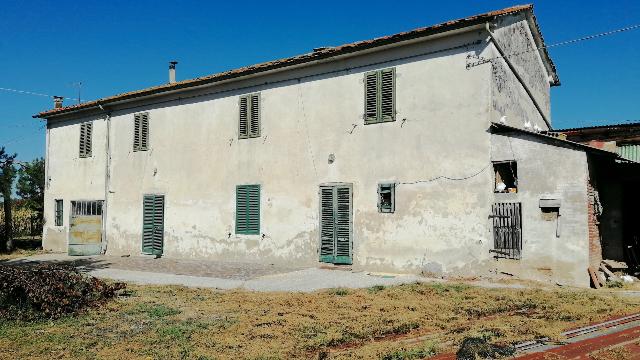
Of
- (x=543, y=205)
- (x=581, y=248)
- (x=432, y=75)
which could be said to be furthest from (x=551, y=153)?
(x=432, y=75)

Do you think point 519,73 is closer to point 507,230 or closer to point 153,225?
point 507,230

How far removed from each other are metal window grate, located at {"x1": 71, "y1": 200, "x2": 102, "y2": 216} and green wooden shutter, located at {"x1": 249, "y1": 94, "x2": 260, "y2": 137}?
24.4 ft

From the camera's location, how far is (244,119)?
14.7m

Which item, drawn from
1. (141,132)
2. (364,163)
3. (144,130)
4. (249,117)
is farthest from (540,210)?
(141,132)

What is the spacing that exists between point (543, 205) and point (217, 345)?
7.49 metres

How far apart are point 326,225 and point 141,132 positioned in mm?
8266

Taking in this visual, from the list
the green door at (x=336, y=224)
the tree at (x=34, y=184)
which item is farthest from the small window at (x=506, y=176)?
the tree at (x=34, y=184)

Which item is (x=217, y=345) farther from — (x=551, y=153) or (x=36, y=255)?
(x=36, y=255)

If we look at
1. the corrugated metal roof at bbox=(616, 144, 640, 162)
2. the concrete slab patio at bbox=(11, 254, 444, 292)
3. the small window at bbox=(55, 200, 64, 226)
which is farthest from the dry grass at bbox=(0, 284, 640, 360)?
the small window at bbox=(55, 200, 64, 226)

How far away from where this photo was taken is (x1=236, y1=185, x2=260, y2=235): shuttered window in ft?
46.3

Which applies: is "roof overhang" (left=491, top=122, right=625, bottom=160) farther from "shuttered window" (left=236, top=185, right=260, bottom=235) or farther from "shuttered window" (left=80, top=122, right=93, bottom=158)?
"shuttered window" (left=80, top=122, right=93, bottom=158)

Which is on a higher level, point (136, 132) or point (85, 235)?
point (136, 132)

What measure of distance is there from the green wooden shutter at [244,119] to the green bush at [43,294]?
7.07 meters

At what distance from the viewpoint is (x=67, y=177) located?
19172 millimetres
